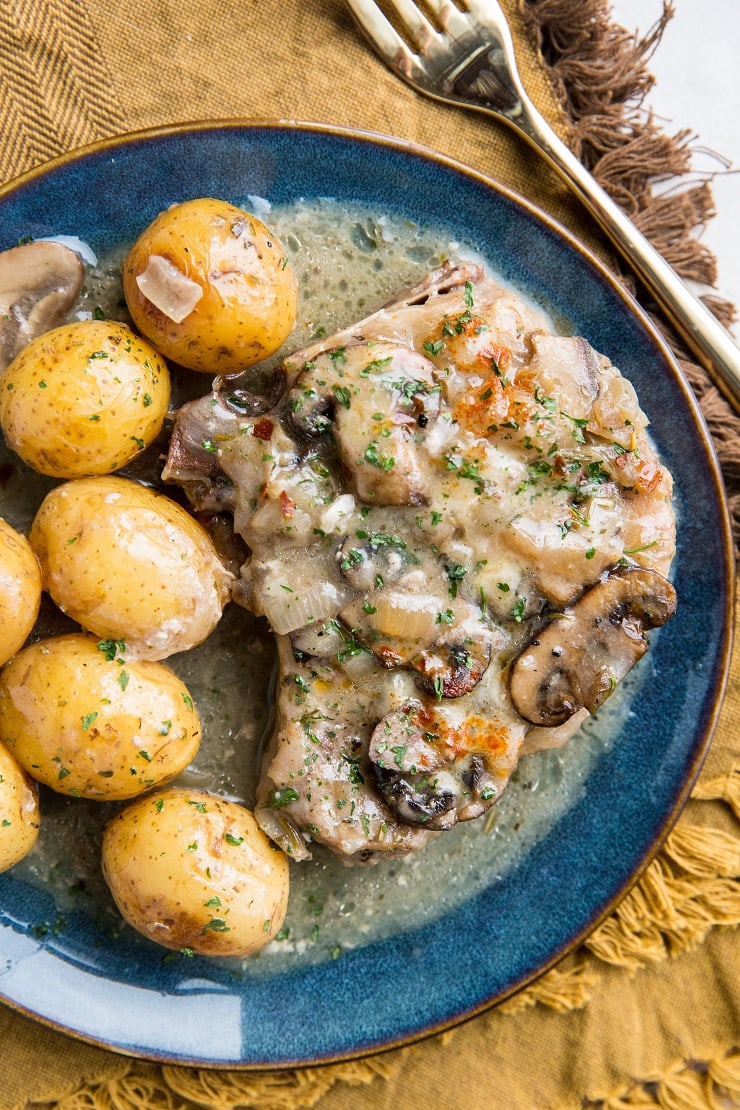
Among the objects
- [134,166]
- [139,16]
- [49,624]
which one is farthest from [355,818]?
[139,16]

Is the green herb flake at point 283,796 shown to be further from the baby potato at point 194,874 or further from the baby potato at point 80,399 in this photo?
the baby potato at point 80,399

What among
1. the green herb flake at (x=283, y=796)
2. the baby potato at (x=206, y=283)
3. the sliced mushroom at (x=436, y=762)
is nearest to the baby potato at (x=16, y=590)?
the baby potato at (x=206, y=283)

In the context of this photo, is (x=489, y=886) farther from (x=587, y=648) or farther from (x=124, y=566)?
(x=124, y=566)

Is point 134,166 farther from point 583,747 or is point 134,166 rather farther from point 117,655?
point 583,747

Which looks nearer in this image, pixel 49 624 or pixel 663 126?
pixel 49 624

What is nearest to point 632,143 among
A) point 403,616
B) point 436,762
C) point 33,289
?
point 403,616

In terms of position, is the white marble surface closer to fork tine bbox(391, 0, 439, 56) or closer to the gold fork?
→ the gold fork

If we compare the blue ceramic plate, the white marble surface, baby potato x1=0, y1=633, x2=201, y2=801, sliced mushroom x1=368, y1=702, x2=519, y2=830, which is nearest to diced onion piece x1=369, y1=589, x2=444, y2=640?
sliced mushroom x1=368, y1=702, x2=519, y2=830
